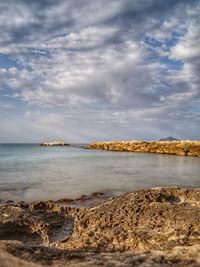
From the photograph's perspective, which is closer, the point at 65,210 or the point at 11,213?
the point at 11,213

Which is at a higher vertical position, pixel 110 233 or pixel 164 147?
pixel 164 147

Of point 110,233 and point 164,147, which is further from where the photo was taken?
point 164,147

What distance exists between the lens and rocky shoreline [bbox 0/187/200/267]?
4184 millimetres

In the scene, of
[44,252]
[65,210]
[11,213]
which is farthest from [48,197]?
[44,252]

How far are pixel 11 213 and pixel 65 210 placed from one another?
6.26 feet

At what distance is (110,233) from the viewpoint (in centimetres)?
650

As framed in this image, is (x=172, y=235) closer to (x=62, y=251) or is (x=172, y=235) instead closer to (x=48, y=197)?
(x=62, y=251)

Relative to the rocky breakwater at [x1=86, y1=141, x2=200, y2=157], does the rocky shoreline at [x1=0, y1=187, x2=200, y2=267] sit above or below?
below

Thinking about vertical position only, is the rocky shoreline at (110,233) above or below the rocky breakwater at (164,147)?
below

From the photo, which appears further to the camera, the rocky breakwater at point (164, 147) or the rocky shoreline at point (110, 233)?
the rocky breakwater at point (164, 147)

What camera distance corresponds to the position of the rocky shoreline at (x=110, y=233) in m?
4.18

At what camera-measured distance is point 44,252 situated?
449 cm

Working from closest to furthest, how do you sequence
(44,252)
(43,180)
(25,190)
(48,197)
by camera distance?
(44,252) → (48,197) → (25,190) → (43,180)

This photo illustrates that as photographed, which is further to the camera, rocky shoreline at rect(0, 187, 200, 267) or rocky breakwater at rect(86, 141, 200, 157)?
rocky breakwater at rect(86, 141, 200, 157)
